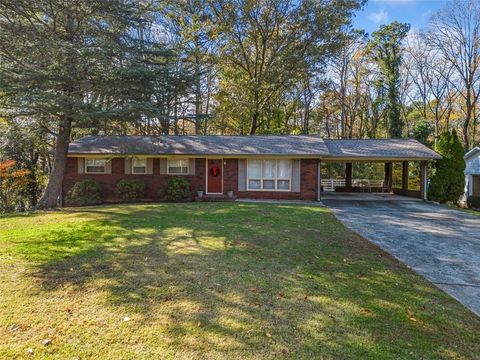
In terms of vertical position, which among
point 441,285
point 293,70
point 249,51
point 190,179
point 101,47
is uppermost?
point 249,51

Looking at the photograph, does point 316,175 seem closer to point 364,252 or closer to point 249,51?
point 364,252

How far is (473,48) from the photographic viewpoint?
85.9 ft

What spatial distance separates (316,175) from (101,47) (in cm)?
1060

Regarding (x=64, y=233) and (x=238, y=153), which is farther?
(x=238, y=153)

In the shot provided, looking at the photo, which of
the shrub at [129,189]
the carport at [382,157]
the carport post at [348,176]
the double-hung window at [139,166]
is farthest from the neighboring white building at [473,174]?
the shrub at [129,189]

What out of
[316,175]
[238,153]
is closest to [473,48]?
[316,175]

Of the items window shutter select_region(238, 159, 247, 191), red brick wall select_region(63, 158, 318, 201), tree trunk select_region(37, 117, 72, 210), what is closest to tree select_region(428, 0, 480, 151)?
red brick wall select_region(63, 158, 318, 201)

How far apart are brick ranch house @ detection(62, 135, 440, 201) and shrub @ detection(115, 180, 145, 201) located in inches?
22.3

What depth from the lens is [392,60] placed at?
93.2 feet

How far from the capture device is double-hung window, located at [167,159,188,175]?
16.6 metres

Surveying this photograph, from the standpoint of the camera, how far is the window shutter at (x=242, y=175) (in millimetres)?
16125

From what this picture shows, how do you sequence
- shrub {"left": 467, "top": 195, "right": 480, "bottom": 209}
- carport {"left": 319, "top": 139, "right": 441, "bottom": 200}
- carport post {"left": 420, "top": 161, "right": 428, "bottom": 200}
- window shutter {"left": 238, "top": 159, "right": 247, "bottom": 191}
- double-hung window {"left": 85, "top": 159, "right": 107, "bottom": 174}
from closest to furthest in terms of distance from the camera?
window shutter {"left": 238, "top": 159, "right": 247, "bottom": 191}, carport {"left": 319, "top": 139, "right": 441, "bottom": 200}, double-hung window {"left": 85, "top": 159, "right": 107, "bottom": 174}, carport post {"left": 420, "top": 161, "right": 428, "bottom": 200}, shrub {"left": 467, "top": 195, "right": 480, "bottom": 209}

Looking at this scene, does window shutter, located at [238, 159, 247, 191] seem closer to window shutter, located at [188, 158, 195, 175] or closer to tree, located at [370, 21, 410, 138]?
window shutter, located at [188, 158, 195, 175]

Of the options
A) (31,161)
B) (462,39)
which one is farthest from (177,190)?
(462,39)
